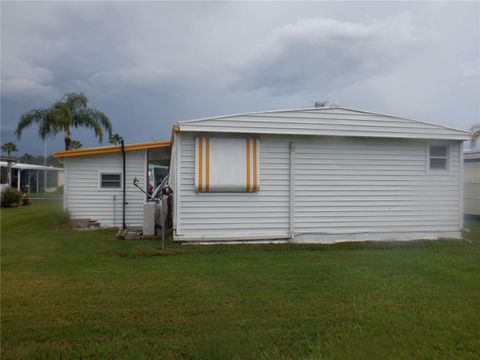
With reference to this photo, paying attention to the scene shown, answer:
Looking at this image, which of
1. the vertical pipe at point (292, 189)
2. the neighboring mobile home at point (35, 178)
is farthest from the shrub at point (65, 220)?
the neighboring mobile home at point (35, 178)

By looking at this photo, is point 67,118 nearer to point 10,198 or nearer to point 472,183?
point 10,198

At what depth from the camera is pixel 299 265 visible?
6148 mm

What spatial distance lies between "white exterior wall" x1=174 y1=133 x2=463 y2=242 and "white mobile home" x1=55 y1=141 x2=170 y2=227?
375cm

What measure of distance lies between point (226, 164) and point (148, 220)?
Answer: 2.63 m

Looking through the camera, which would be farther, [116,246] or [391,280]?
[116,246]

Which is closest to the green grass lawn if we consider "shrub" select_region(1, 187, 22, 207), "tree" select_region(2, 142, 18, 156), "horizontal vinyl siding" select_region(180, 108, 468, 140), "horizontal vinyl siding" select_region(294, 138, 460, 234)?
"horizontal vinyl siding" select_region(294, 138, 460, 234)

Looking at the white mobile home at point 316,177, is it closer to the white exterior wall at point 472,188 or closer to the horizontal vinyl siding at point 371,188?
the horizontal vinyl siding at point 371,188

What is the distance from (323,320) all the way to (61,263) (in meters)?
4.52

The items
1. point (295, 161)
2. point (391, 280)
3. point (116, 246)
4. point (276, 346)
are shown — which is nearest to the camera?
point (276, 346)

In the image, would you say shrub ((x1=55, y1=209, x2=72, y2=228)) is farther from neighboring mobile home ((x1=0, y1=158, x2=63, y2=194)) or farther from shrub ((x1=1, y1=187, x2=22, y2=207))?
neighboring mobile home ((x1=0, y1=158, x2=63, y2=194))

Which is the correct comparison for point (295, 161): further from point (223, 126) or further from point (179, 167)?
point (179, 167)

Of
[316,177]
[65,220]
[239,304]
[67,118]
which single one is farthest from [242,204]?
[67,118]

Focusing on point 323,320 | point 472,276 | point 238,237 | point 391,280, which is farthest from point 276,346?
point 238,237

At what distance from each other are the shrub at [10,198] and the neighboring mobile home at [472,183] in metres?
20.1
